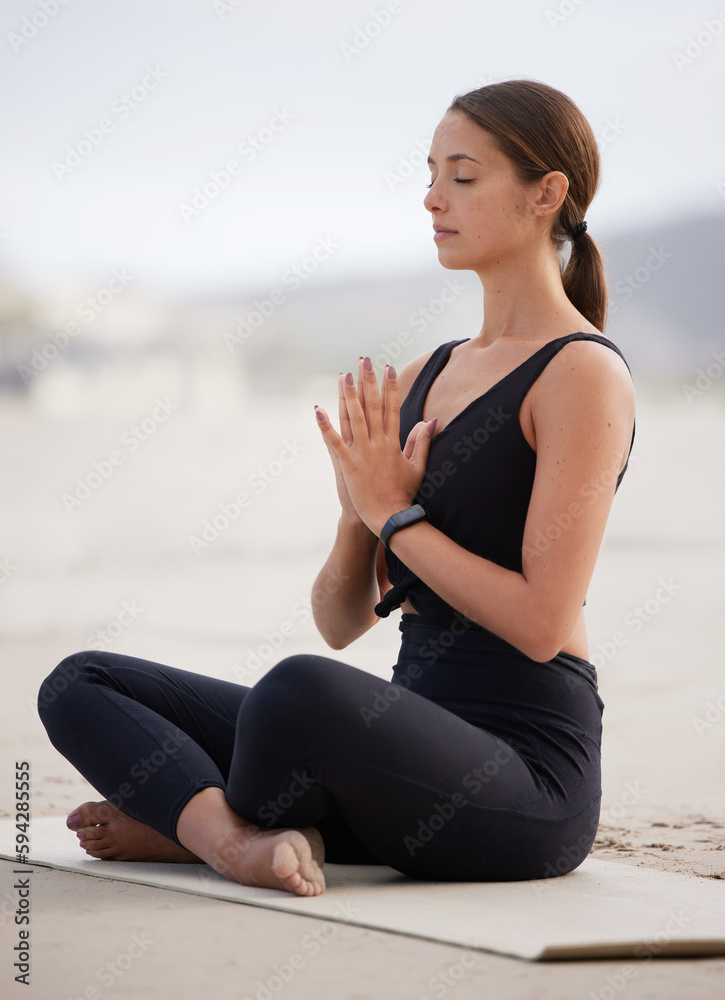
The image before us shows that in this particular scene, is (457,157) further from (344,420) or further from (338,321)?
(338,321)

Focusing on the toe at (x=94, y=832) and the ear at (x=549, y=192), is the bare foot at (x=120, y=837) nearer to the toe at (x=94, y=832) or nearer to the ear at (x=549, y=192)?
the toe at (x=94, y=832)

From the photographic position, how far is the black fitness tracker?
1698 mm

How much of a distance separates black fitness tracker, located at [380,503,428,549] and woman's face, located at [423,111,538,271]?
1.44ft

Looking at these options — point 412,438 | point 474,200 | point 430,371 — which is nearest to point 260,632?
point 430,371

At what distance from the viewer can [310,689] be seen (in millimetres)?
1542

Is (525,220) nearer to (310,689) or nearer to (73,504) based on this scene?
(310,689)

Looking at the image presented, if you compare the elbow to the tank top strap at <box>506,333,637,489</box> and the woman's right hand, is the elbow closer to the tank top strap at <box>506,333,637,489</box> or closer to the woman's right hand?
the tank top strap at <box>506,333,637,489</box>

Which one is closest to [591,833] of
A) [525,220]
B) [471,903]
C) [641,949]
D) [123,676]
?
[471,903]

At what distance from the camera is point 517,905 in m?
1.55

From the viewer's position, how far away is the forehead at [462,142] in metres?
1.85

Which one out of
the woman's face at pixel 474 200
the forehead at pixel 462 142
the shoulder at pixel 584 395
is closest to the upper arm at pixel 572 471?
the shoulder at pixel 584 395

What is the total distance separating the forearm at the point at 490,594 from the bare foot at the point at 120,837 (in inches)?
24.6

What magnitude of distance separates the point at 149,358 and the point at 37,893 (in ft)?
40.3

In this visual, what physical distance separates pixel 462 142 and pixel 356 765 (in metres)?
1.00
